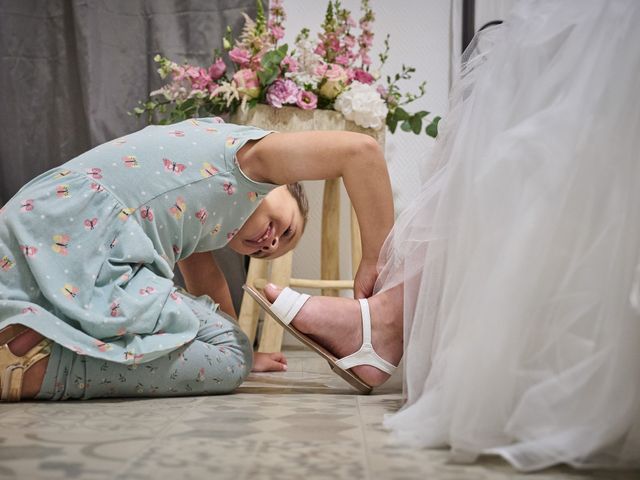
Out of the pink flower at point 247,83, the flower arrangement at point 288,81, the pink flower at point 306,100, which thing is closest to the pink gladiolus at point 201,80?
the flower arrangement at point 288,81

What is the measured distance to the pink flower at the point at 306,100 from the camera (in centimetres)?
171

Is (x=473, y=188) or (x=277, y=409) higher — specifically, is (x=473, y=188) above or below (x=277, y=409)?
above

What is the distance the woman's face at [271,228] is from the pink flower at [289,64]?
1.56 feet

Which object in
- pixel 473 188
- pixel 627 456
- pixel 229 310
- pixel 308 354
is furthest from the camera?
pixel 308 354

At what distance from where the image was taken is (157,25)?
82.7 inches

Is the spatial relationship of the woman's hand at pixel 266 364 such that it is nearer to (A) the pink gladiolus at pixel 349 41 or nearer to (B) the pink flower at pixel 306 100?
(B) the pink flower at pixel 306 100

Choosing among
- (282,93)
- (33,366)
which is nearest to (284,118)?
(282,93)

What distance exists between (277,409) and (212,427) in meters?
0.15

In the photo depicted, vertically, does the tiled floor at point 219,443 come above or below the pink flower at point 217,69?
below

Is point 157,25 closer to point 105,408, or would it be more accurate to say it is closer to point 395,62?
point 395,62

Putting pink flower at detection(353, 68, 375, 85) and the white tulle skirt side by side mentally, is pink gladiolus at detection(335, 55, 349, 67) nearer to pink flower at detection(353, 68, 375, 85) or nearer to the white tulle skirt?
pink flower at detection(353, 68, 375, 85)

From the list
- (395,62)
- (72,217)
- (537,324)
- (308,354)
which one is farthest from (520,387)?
(395,62)

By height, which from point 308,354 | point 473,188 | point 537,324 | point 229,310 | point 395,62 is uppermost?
point 395,62

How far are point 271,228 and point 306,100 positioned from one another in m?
0.51
